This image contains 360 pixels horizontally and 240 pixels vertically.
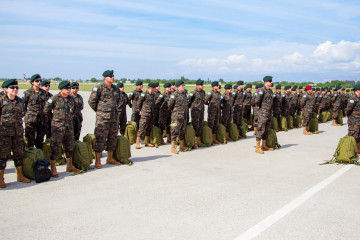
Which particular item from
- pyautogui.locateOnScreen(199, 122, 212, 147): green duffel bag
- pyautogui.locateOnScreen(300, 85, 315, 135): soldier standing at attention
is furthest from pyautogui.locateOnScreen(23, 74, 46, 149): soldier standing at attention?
pyautogui.locateOnScreen(300, 85, 315, 135): soldier standing at attention

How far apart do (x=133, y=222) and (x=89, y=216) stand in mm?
643

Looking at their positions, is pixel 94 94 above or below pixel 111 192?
above

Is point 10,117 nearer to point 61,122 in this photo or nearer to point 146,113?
point 61,122

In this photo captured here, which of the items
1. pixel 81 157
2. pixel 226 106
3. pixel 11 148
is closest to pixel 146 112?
pixel 226 106

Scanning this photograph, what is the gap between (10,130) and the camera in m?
5.49

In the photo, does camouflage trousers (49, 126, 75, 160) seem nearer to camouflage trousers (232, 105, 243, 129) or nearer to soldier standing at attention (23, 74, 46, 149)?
soldier standing at attention (23, 74, 46, 149)

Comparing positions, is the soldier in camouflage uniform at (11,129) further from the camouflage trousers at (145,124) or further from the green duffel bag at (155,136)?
the green duffel bag at (155,136)

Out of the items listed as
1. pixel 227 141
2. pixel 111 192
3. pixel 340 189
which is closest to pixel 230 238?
pixel 111 192

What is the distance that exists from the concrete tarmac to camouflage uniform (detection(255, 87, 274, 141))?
4.64ft

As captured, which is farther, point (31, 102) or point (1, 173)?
point (31, 102)

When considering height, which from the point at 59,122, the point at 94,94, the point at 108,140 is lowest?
the point at 108,140

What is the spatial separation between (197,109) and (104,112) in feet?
11.6

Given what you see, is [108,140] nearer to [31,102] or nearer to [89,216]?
[31,102]

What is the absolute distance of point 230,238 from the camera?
352 cm
